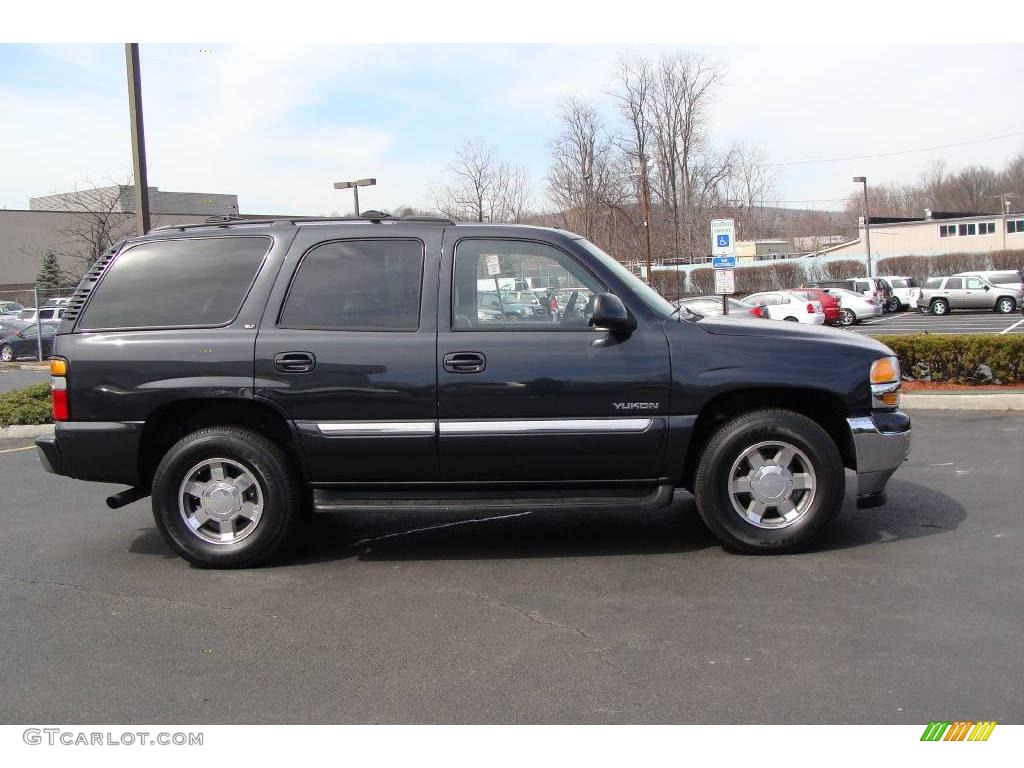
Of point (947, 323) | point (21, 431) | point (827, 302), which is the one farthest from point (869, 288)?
point (21, 431)

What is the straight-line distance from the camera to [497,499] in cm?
542

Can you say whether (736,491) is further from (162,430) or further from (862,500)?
(162,430)

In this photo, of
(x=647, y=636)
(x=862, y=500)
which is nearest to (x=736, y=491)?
(x=862, y=500)

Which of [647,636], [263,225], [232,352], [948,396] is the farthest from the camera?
[948,396]

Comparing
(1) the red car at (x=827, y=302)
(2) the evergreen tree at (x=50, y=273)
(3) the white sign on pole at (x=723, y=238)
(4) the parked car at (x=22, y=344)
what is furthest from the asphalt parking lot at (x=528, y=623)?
(2) the evergreen tree at (x=50, y=273)

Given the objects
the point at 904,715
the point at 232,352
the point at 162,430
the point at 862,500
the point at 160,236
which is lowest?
the point at 904,715

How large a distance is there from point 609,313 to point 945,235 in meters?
71.3

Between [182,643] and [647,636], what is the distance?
7.15 ft

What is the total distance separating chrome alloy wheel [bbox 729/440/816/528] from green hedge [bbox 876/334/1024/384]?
295 inches

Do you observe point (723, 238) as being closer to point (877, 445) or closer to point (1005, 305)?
point (877, 445)

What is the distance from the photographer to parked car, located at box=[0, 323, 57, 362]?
2523 cm

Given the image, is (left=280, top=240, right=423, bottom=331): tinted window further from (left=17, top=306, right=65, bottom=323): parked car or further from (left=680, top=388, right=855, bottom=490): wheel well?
(left=17, top=306, right=65, bottom=323): parked car

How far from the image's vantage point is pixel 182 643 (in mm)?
4410

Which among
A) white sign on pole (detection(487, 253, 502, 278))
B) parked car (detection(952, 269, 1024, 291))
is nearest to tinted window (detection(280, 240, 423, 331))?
white sign on pole (detection(487, 253, 502, 278))
